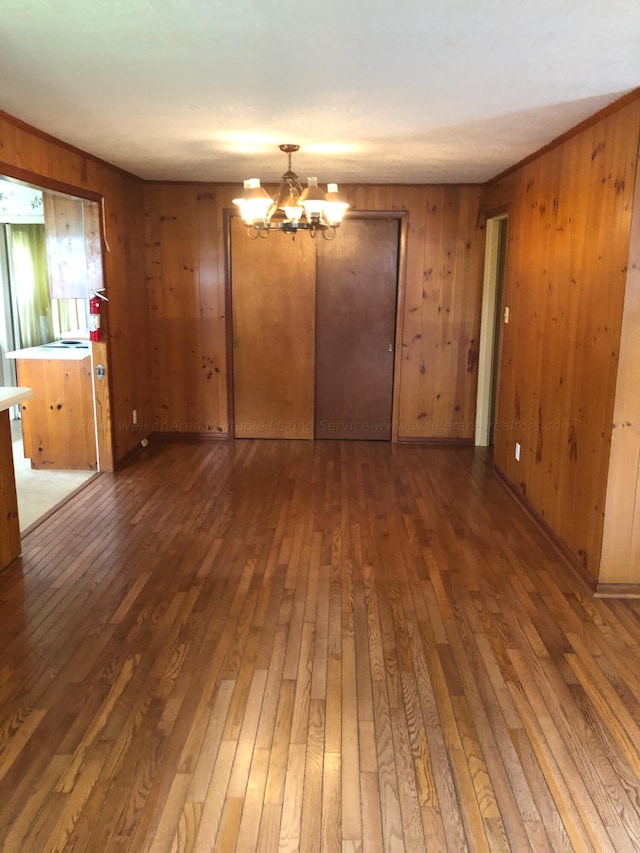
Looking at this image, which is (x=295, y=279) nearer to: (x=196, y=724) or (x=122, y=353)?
(x=122, y=353)

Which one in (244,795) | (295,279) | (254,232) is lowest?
(244,795)

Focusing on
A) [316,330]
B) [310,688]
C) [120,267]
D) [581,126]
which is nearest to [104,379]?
[120,267]

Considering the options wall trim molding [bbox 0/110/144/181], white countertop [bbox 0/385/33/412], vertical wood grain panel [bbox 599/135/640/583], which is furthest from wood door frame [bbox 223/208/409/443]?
vertical wood grain panel [bbox 599/135/640/583]

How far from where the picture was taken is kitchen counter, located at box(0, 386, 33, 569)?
335 cm

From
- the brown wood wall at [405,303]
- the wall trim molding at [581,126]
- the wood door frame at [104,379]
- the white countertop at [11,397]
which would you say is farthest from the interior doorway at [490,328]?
the white countertop at [11,397]

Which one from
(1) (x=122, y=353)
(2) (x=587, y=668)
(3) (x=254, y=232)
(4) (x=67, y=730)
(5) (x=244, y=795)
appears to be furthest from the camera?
(3) (x=254, y=232)

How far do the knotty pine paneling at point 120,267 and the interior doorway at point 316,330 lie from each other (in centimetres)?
85

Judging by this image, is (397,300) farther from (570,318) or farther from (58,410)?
(58,410)

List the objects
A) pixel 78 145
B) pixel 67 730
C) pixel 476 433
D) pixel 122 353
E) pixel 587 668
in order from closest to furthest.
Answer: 1. pixel 67 730
2. pixel 587 668
3. pixel 78 145
4. pixel 122 353
5. pixel 476 433

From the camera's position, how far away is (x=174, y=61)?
2.43 m

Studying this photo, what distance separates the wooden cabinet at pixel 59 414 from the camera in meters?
4.89

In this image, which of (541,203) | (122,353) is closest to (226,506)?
(122,353)

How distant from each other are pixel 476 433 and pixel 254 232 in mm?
2757

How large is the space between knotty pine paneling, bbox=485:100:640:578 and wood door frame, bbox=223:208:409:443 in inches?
44.7
